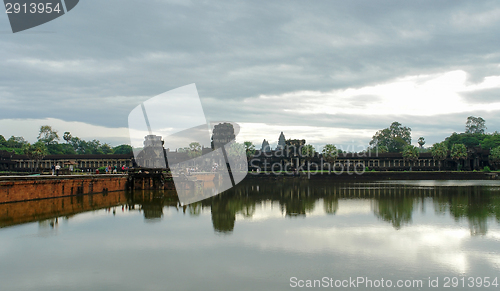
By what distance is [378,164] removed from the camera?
382 ft

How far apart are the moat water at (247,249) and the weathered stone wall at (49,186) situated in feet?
6.12

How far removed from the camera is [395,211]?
27.7 m

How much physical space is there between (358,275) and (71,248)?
41.1 ft

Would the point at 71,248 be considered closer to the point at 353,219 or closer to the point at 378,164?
the point at 353,219

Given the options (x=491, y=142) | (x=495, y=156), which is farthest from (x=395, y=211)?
(x=491, y=142)

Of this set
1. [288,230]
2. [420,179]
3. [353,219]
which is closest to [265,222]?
[288,230]

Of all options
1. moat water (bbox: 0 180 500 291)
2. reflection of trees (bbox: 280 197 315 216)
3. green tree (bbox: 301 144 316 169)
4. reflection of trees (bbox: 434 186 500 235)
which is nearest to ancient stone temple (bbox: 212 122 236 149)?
green tree (bbox: 301 144 316 169)

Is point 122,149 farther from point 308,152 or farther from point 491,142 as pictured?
point 491,142

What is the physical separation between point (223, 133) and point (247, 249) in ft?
323

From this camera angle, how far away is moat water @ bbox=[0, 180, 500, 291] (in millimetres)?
12484

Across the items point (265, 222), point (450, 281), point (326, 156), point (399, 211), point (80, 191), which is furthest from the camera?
point (326, 156)

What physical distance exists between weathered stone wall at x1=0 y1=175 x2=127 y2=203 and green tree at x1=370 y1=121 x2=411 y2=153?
127181 mm

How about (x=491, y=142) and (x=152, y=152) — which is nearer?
(x=152, y=152)

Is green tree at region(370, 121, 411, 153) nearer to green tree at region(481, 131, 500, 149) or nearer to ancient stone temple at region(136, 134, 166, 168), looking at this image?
green tree at region(481, 131, 500, 149)
